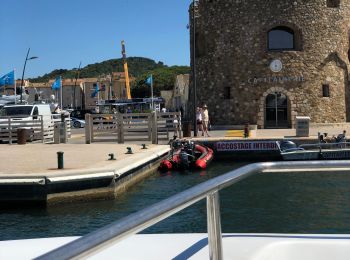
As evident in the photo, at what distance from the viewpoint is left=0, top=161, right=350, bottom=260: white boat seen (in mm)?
2482

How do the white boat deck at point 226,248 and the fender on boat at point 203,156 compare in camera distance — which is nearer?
the white boat deck at point 226,248

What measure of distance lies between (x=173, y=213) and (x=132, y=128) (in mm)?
21079

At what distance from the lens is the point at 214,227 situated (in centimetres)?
271

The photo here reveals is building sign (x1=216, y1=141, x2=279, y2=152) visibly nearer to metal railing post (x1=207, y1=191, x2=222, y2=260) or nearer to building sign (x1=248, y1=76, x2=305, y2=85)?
building sign (x1=248, y1=76, x2=305, y2=85)

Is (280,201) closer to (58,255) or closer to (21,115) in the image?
(58,255)

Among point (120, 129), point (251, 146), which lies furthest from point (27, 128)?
point (251, 146)

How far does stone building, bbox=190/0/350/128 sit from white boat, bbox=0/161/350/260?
2803cm

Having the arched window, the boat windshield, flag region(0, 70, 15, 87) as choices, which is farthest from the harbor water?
flag region(0, 70, 15, 87)

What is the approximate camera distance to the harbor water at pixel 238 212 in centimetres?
959

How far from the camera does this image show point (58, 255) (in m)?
1.65

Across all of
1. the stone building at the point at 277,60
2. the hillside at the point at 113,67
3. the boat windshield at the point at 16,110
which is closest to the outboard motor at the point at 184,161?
the boat windshield at the point at 16,110

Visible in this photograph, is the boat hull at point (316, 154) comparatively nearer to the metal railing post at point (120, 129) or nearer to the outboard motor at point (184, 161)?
the outboard motor at point (184, 161)

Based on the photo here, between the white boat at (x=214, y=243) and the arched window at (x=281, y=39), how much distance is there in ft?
94.5

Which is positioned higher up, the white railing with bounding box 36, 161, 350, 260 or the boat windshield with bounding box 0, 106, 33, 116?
the boat windshield with bounding box 0, 106, 33, 116
